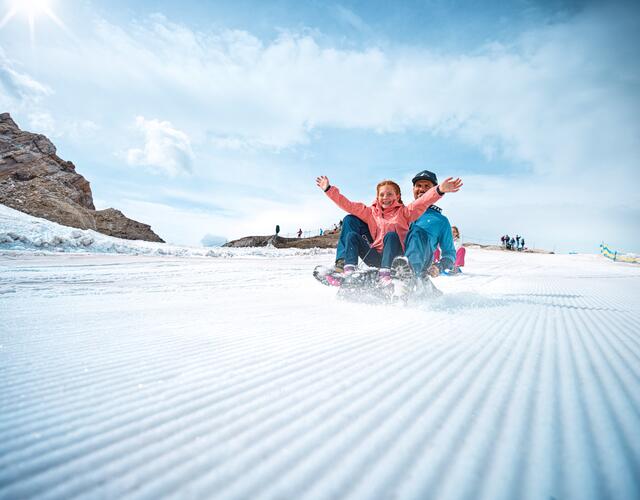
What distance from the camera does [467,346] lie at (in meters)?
1.11

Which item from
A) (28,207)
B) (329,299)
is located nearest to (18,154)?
(28,207)

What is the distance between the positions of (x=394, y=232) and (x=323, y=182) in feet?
2.59

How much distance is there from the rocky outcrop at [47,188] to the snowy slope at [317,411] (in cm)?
1975

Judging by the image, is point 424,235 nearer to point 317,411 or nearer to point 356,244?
point 356,244

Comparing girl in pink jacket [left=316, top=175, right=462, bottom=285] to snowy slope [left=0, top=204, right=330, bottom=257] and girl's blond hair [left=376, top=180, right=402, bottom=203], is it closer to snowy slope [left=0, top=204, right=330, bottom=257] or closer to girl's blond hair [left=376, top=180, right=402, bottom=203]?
girl's blond hair [left=376, top=180, right=402, bottom=203]

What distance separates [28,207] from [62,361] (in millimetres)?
21860

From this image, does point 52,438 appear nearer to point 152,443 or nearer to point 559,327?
point 152,443

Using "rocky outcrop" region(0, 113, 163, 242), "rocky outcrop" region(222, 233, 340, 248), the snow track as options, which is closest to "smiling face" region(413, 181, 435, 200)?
the snow track

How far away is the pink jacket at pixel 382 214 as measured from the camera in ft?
7.82

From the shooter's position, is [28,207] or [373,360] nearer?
[373,360]

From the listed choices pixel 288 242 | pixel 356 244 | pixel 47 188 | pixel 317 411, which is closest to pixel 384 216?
pixel 356 244

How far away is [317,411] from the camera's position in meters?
0.64

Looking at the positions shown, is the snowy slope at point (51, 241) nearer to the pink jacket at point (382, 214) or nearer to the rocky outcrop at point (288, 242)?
the pink jacket at point (382, 214)

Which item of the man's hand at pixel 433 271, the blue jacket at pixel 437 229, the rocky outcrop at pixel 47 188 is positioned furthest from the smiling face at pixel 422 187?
the rocky outcrop at pixel 47 188
